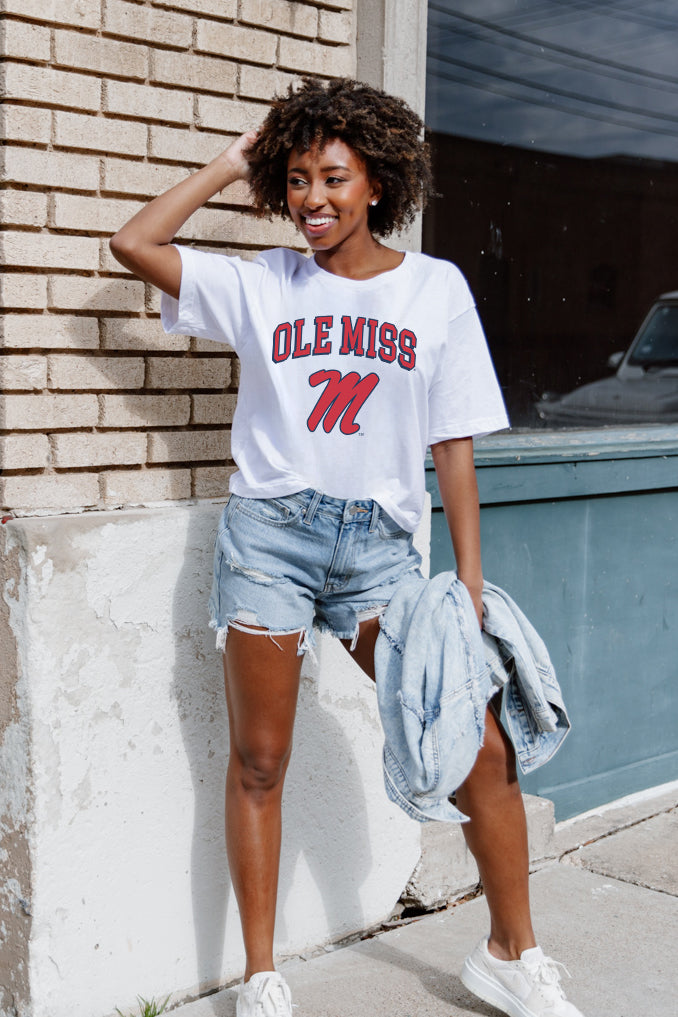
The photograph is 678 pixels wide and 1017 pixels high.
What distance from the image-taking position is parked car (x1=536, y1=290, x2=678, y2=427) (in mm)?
4254

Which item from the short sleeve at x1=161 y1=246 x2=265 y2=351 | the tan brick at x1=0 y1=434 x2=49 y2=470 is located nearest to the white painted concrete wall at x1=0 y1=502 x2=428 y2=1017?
the tan brick at x1=0 y1=434 x2=49 y2=470

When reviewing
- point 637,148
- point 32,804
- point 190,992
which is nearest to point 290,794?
point 190,992

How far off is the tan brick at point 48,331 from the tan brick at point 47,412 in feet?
0.37

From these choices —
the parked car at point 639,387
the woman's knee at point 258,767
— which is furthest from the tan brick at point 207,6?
the parked car at point 639,387

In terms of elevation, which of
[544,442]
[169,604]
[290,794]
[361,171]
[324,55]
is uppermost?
[324,55]

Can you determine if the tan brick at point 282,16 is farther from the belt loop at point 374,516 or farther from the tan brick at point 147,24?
the belt loop at point 374,516

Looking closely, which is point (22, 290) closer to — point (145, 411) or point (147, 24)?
point (145, 411)

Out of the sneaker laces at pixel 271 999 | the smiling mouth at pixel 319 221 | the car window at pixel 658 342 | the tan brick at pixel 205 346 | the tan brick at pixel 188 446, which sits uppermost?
the smiling mouth at pixel 319 221

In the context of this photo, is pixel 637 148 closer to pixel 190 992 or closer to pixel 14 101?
pixel 14 101

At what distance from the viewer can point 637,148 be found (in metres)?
4.46

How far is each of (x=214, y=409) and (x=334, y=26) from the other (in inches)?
39.8

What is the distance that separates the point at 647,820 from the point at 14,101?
9.97 ft

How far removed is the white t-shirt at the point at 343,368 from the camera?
2467 mm

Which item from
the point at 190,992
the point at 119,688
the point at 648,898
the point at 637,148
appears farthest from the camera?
the point at 637,148
